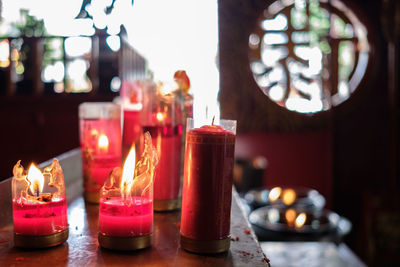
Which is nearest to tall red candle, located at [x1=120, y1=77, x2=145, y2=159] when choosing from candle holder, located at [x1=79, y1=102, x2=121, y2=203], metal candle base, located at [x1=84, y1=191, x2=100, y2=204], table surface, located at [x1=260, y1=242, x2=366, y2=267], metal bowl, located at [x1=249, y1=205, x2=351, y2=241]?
candle holder, located at [x1=79, y1=102, x2=121, y2=203]

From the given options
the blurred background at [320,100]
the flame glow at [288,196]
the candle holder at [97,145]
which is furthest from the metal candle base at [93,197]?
the blurred background at [320,100]

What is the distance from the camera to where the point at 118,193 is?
922mm

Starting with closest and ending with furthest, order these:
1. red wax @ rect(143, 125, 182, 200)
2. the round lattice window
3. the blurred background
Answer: red wax @ rect(143, 125, 182, 200), the blurred background, the round lattice window

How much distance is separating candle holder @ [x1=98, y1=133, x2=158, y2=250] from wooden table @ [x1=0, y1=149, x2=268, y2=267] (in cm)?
3

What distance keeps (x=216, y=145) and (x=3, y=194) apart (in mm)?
605

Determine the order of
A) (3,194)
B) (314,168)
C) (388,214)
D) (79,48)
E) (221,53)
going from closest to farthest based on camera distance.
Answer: (3,194) < (79,48) < (388,214) < (221,53) < (314,168)

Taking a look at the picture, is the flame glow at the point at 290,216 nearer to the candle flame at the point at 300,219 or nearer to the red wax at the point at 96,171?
the candle flame at the point at 300,219

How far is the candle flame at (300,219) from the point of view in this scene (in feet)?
7.59

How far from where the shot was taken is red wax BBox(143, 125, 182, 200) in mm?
1233

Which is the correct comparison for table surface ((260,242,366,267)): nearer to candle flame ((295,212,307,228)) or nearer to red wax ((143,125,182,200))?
candle flame ((295,212,307,228))

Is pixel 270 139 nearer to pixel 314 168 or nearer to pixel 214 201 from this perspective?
pixel 314 168

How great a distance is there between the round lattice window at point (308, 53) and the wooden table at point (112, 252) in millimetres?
3984

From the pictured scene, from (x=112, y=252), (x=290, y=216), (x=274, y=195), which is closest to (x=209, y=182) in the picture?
(x=112, y=252)

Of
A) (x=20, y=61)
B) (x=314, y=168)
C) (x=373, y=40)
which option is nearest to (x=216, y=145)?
(x=20, y=61)
